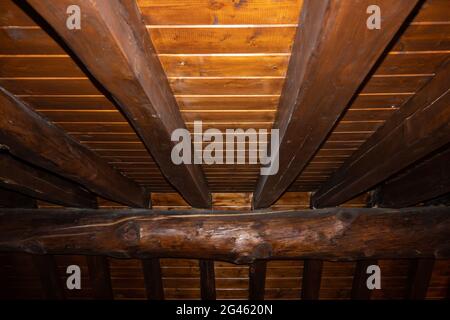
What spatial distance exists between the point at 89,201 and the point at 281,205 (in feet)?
7.03

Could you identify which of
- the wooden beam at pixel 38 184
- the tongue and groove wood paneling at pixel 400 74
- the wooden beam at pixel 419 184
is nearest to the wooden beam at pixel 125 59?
the tongue and groove wood paneling at pixel 400 74

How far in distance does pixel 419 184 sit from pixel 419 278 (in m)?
2.12

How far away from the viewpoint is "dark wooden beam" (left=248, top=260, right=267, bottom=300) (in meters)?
4.04

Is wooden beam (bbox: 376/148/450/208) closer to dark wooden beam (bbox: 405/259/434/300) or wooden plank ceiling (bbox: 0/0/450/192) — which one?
wooden plank ceiling (bbox: 0/0/450/192)

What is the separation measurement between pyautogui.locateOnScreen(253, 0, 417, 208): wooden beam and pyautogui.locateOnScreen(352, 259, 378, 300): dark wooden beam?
292 centimetres

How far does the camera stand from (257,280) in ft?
13.6

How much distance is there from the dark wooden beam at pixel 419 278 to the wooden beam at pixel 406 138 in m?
2.09

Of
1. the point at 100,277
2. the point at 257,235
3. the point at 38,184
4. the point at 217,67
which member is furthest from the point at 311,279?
the point at 217,67

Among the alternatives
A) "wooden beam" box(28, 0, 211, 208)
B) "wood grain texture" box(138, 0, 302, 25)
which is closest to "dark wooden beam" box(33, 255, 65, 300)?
"wooden beam" box(28, 0, 211, 208)

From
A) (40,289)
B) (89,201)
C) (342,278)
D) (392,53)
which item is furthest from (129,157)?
(342,278)

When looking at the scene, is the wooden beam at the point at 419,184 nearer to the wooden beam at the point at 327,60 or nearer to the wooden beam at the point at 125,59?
the wooden beam at the point at 327,60

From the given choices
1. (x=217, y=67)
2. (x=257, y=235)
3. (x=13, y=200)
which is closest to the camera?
(x=217, y=67)

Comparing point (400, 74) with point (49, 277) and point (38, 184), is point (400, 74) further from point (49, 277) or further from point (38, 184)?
point (49, 277)

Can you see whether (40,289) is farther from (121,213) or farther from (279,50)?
(279,50)
